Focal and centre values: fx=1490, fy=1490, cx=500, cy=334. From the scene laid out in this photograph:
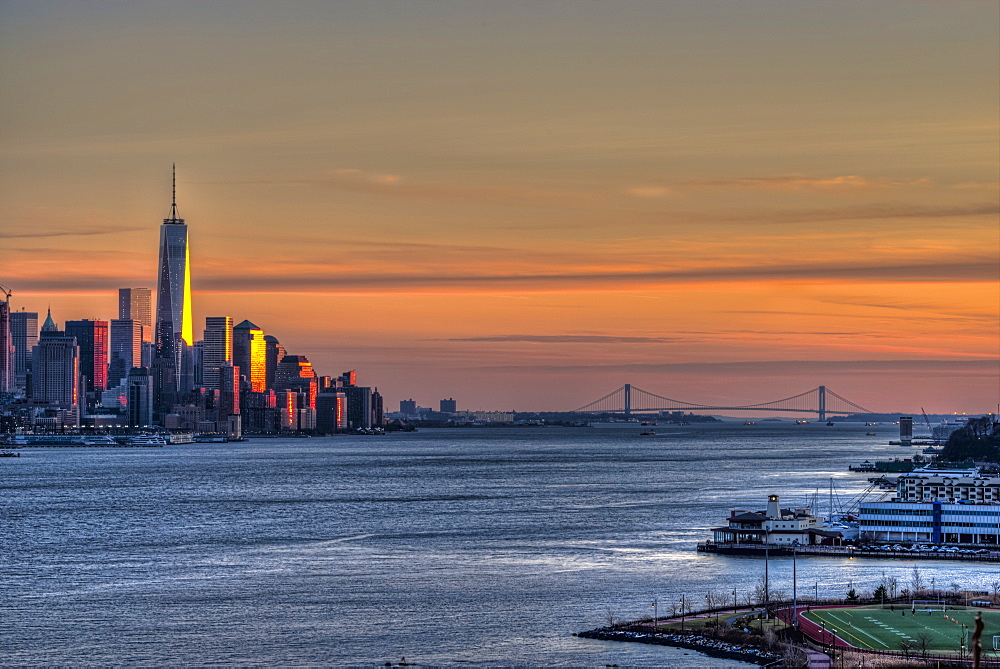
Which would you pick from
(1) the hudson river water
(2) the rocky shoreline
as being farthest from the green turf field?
(1) the hudson river water

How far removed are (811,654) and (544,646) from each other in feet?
27.2

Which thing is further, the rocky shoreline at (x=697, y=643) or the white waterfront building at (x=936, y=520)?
the white waterfront building at (x=936, y=520)

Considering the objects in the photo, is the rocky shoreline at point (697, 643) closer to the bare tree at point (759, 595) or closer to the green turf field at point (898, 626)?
the green turf field at point (898, 626)

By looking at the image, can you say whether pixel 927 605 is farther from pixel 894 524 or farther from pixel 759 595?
pixel 894 524

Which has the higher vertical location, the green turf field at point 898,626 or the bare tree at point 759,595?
the bare tree at point 759,595

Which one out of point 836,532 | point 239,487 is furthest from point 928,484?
point 239,487

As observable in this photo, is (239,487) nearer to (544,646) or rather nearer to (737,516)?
(737,516)

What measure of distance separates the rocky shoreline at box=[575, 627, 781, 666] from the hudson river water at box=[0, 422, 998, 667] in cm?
74

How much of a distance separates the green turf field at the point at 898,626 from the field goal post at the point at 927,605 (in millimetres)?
301

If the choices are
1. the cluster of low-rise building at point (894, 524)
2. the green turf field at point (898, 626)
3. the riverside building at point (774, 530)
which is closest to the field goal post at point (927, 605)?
the green turf field at point (898, 626)

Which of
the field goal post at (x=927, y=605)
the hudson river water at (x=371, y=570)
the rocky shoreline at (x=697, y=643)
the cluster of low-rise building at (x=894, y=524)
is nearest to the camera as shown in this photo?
the rocky shoreline at (x=697, y=643)

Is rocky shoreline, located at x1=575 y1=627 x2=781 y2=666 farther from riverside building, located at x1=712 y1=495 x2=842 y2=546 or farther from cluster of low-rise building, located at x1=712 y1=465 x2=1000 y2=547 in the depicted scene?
cluster of low-rise building, located at x1=712 y1=465 x2=1000 y2=547

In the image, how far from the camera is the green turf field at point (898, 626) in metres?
45.1

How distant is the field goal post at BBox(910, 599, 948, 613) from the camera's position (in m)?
51.5
